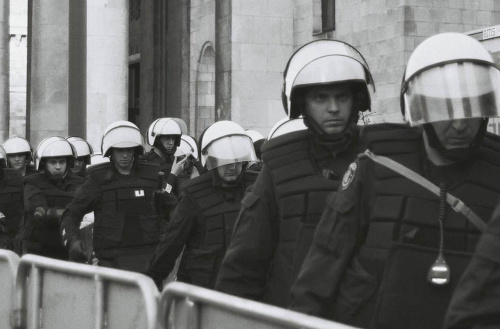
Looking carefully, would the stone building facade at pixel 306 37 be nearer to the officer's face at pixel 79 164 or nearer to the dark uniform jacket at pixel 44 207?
the officer's face at pixel 79 164

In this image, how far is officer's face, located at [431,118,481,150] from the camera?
4.40 m

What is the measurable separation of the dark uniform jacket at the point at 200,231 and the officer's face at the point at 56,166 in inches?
232

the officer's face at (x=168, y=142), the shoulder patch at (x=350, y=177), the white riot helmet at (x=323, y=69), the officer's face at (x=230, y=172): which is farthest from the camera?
the officer's face at (x=168, y=142)

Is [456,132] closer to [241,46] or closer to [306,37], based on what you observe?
[241,46]

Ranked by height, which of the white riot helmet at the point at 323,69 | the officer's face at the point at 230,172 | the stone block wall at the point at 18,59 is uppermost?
Result: the stone block wall at the point at 18,59

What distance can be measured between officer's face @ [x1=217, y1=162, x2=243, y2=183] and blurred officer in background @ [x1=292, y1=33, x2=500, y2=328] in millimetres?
4151

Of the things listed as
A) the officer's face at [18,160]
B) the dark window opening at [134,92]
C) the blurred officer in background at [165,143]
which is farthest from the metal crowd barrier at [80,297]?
the dark window opening at [134,92]

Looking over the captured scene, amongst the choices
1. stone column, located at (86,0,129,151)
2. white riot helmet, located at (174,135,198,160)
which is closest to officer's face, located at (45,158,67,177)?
white riot helmet, located at (174,135,198,160)

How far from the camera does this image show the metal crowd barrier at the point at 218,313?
3883mm

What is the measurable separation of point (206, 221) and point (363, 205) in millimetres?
4214

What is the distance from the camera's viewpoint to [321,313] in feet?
15.1

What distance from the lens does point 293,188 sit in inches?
220

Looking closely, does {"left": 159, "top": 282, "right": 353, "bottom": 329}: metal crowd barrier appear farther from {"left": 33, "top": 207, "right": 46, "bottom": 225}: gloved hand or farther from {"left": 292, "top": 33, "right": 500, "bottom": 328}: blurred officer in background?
{"left": 33, "top": 207, "right": 46, "bottom": 225}: gloved hand

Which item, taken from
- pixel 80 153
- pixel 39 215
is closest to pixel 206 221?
pixel 39 215
